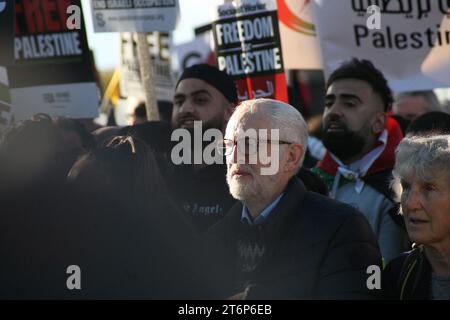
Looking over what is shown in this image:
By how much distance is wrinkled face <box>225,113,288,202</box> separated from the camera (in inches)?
171

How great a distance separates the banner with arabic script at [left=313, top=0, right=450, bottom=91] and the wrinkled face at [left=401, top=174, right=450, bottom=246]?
2.65 metres

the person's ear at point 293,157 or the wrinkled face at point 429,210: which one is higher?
the person's ear at point 293,157

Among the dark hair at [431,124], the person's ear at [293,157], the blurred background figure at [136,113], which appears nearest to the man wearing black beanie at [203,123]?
the person's ear at [293,157]

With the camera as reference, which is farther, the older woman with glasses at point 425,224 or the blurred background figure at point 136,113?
the blurred background figure at point 136,113

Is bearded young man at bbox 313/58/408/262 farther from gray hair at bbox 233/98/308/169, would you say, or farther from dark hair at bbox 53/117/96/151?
→ dark hair at bbox 53/117/96/151

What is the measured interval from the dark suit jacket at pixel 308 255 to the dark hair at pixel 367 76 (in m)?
1.99

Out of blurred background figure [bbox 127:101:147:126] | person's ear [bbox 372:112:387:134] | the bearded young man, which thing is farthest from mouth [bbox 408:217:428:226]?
blurred background figure [bbox 127:101:147:126]

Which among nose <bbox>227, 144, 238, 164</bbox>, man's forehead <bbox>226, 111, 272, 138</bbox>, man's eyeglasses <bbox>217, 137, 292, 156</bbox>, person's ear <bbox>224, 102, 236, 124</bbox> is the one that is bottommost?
nose <bbox>227, 144, 238, 164</bbox>

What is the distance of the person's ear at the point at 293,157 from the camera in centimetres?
443

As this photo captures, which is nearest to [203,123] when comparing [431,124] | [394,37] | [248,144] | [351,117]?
[351,117]

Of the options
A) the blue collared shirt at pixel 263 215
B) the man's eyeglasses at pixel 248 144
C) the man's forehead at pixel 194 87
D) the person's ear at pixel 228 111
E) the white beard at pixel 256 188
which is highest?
the man's forehead at pixel 194 87

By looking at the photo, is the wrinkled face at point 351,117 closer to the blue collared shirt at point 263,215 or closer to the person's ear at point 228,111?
the person's ear at point 228,111

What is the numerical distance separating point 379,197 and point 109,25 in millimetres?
2603
